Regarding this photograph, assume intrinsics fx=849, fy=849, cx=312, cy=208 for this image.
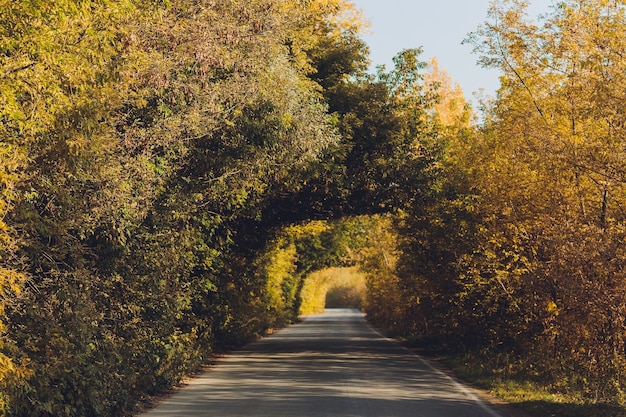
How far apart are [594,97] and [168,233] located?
7.32 metres

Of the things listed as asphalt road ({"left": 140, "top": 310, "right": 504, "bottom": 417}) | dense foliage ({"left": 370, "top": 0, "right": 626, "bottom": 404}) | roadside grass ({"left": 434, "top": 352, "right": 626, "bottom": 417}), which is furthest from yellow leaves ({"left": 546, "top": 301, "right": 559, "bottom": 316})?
asphalt road ({"left": 140, "top": 310, "right": 504, "bottom": 417})

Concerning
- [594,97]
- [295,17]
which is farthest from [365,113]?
[594,97]

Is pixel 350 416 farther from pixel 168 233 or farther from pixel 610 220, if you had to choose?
pixel 610 220

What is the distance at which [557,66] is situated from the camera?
16547mm

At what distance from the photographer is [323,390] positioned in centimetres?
1614

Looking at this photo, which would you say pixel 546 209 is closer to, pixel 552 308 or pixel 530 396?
pixel 552 308

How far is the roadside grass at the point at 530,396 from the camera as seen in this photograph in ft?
44.1

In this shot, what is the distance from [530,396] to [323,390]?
154 inches

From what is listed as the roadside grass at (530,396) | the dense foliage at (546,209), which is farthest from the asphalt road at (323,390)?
the dense foliage at (546,209)

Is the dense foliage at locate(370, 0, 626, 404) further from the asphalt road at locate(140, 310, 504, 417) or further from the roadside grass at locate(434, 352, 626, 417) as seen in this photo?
the asphalt road at locate(140, 310, 504, 417)

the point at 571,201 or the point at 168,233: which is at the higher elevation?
the point at 571,201

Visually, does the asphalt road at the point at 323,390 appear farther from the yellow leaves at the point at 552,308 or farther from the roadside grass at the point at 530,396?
the yellow leaves at the point at 552,308

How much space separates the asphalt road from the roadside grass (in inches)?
25.8

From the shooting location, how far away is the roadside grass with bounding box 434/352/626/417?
44.1 ft
